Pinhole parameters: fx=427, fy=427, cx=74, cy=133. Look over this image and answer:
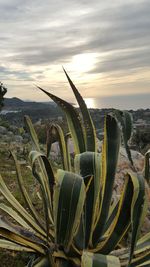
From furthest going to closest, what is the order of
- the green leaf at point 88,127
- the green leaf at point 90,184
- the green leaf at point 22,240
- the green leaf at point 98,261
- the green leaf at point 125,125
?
the green leaf at point 88,127
the green leaf at point 125,125
the green leaf at point 22,240
the green leaf at point 90,184
the green leaf at point 98,261

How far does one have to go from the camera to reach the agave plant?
1.95 meters

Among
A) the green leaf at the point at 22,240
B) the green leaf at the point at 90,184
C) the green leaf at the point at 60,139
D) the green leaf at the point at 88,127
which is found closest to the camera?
the green leaf at the point at 90,184

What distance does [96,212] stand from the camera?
7.82 feet

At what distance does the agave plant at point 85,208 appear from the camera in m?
1.95

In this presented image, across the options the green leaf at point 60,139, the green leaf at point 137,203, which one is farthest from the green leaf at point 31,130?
the green leaf at point 137,203

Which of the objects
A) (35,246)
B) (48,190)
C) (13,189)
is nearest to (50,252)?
(35,246)

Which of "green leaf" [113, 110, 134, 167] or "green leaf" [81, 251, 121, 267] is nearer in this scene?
"green leaf" [81, 251, 121, 267]

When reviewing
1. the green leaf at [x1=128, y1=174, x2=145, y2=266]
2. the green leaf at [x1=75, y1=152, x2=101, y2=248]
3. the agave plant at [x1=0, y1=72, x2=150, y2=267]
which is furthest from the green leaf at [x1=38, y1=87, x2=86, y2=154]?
the green leaf at [x1=128, y1=174, x2=145, y2=266]

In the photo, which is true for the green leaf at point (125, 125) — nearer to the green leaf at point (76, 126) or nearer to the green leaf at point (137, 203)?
the green leaf at point (76, 126)

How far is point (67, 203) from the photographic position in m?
1.98

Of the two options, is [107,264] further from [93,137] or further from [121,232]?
[93,137]

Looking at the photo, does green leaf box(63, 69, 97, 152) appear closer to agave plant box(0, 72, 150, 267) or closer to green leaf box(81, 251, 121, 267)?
agave plant box(0, 72, 150, 267)

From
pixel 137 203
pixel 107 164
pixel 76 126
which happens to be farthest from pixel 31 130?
pixel 137 203

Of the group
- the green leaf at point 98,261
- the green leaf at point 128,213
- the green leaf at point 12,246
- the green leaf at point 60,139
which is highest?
the green leaf at point 60,139
